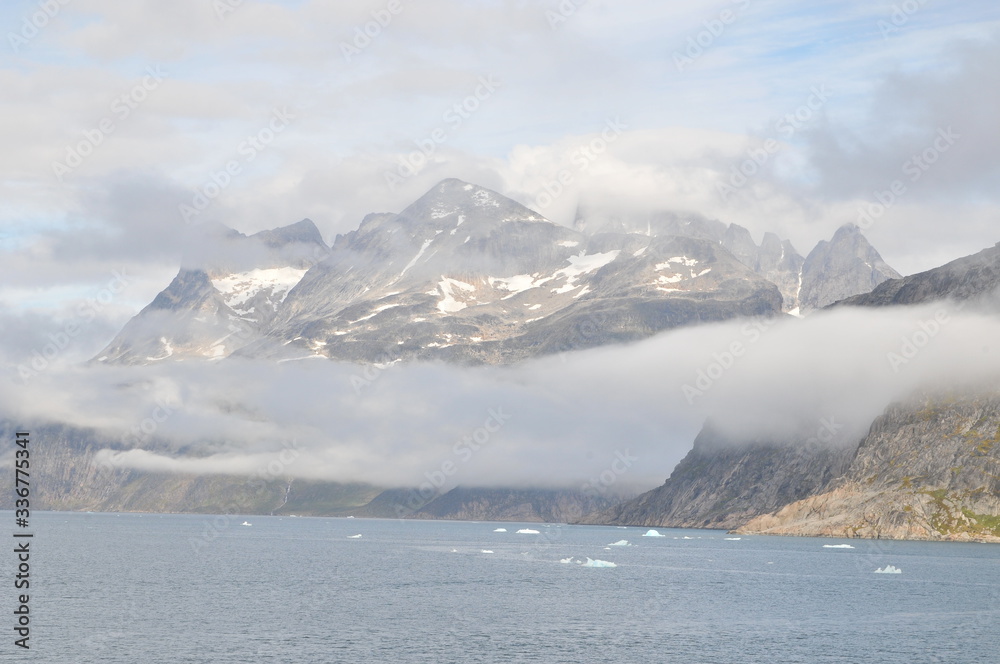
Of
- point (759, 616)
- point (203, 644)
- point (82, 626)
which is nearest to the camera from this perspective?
point (203, 644)

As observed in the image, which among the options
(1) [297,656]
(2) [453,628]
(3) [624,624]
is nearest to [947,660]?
(3) [624,624]

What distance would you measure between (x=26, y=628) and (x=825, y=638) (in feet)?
345

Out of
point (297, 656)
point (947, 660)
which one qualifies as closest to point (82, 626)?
point (297, 656)

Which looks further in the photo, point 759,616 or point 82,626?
point 759,616

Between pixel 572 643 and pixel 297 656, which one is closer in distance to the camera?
pixel 297 656

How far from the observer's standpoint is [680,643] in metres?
144

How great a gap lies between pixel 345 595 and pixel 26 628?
62.7m

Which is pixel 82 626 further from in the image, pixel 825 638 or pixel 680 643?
pixel 825 638

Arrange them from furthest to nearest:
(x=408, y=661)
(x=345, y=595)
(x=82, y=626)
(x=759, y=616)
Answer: (x=345, y=595) → (x=759, y=616) → (x=82, y=626) → (x=408, y=661)

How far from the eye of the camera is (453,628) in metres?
153

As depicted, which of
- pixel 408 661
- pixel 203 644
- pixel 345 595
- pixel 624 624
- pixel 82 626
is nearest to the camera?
pixel 408 661

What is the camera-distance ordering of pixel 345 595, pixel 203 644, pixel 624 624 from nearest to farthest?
pixel 203 644, pixel 624 624, pixel 345 595

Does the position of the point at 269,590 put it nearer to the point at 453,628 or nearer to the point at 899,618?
the point at 453,628

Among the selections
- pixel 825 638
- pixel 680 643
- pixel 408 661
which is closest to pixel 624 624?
pixel 680 643
